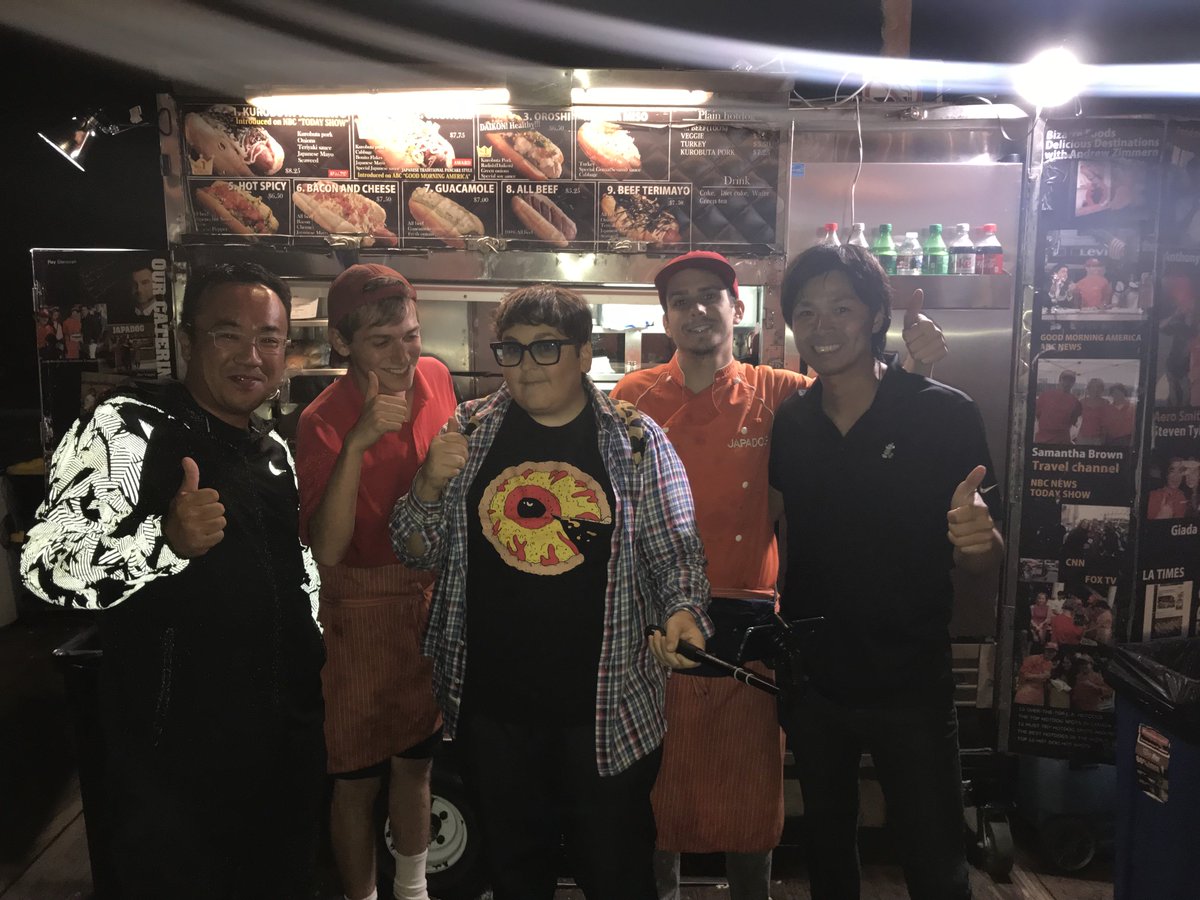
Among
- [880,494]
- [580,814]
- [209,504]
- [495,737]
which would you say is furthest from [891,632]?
[209,504]

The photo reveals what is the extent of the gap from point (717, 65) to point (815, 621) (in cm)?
409

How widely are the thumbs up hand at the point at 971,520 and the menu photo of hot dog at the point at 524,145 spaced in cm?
237

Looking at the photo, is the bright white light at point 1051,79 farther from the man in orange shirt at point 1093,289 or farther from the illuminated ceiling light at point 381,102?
the illuminated ceiling light at point 381,102

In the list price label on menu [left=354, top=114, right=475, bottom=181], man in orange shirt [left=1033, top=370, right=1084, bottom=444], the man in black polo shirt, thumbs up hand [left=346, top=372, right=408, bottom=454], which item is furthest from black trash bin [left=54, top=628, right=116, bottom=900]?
man in orange shirt [left=1033, top=370, right=1084, bottom=444]

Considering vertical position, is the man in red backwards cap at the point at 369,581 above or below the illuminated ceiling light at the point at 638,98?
below

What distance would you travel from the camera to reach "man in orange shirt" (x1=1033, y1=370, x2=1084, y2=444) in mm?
3490

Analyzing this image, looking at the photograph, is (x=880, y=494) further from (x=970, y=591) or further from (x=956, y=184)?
(x=956, y=184)

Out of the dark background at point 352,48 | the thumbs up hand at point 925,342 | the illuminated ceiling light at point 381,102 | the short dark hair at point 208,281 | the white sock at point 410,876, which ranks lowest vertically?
the white sock at point 410,876

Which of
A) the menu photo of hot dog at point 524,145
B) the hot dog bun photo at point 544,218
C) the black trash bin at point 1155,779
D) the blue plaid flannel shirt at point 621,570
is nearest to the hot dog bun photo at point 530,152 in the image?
the menu photo of hot dog at point 524,145

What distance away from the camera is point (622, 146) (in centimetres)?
358

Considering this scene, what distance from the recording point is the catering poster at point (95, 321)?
12.6 feet

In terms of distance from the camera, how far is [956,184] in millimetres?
3656

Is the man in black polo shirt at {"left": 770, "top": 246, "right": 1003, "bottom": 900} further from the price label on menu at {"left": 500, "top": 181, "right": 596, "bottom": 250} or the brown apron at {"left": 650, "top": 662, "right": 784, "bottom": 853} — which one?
the price label on menu at {"left": 500, "top": 181, "right": 596, "bottom": 250}

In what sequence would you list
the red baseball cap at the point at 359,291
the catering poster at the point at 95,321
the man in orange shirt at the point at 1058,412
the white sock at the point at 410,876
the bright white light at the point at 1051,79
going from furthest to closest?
1. the catering poster at the point at 95,321
2. the man in orange shirt at the point at 1058,412
3. the bright white light at the point at 1051,79
4. the white sock at the point at 410,876
5. the red baseball cap at the point at 359,291
